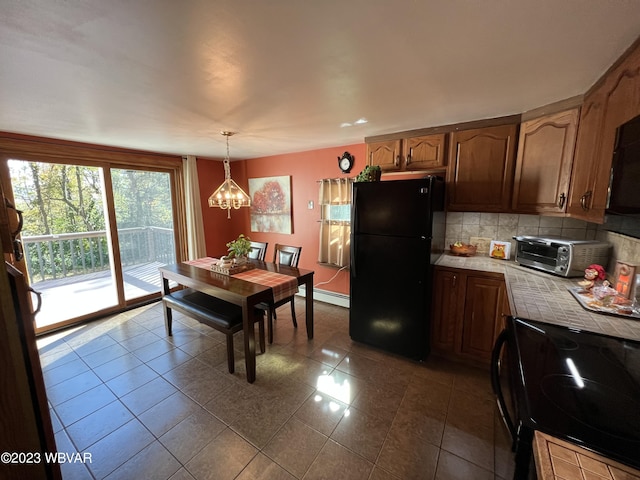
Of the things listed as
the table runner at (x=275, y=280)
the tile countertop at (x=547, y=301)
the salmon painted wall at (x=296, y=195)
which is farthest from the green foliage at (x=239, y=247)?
the tile countertop at (x=547, y=301)

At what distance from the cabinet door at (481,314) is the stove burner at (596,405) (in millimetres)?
1306

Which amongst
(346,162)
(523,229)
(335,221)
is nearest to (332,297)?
(335,221)

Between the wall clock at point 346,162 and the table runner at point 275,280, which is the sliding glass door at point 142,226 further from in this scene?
the wall clock at point 346,162

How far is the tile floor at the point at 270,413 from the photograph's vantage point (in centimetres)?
149

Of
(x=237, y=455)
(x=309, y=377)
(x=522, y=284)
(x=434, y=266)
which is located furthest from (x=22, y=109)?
(x=522, y=284)

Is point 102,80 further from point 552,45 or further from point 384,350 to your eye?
point 384,350

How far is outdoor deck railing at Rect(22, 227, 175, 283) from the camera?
131 inches

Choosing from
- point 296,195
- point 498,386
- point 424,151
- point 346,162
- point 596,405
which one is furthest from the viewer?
point 296,195

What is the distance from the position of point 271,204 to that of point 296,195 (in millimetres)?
543

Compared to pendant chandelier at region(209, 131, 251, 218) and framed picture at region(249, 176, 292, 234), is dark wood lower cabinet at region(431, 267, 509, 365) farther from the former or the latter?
framed picture at region(249, 176, 292, 234)

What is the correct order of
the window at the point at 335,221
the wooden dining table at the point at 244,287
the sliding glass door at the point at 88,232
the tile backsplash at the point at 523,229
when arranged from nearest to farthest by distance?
the tile backsplash at the point at 523,229 → the wooden dining table at the point at 244,287 → the sliding glass door at the point at 88,232 → the window at the point at 335,221

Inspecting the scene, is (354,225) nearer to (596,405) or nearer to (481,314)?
(481,314)

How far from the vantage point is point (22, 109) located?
6.22 ft

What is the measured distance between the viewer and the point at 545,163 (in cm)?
204
